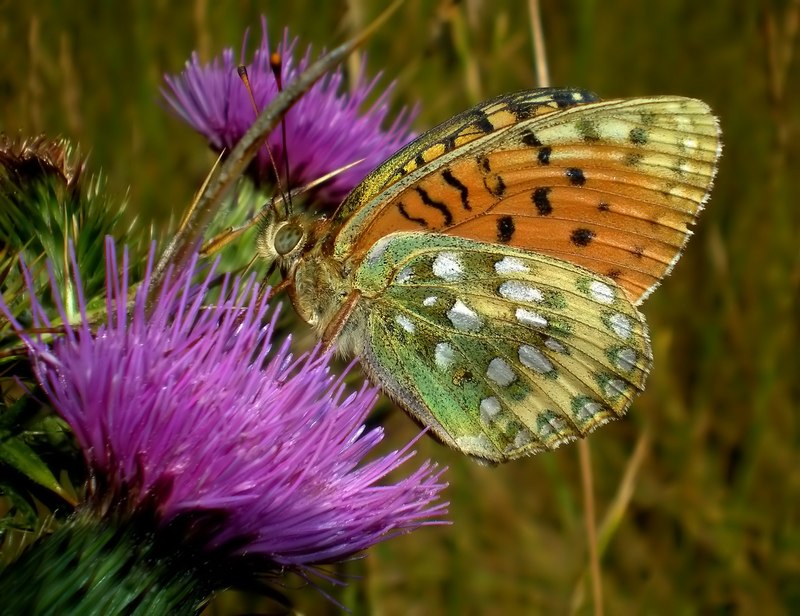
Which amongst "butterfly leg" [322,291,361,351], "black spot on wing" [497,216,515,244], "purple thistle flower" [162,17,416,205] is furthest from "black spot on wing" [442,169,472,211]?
"purple thistle flower" [162,17,416,205]

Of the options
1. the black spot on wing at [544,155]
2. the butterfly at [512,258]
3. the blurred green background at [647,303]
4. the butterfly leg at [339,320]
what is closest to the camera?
the butterfly leg at [339,320]

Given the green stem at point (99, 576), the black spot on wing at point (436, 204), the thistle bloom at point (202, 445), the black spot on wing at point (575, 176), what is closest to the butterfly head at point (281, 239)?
the black spot on wing at point (436, 204)

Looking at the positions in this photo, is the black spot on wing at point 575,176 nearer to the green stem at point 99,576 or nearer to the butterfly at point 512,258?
the butterfly at point 512,258

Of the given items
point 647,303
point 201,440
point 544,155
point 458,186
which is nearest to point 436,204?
point 458,186

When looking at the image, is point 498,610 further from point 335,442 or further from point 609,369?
point 335,442

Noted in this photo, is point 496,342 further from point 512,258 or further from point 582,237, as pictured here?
point 582,237
